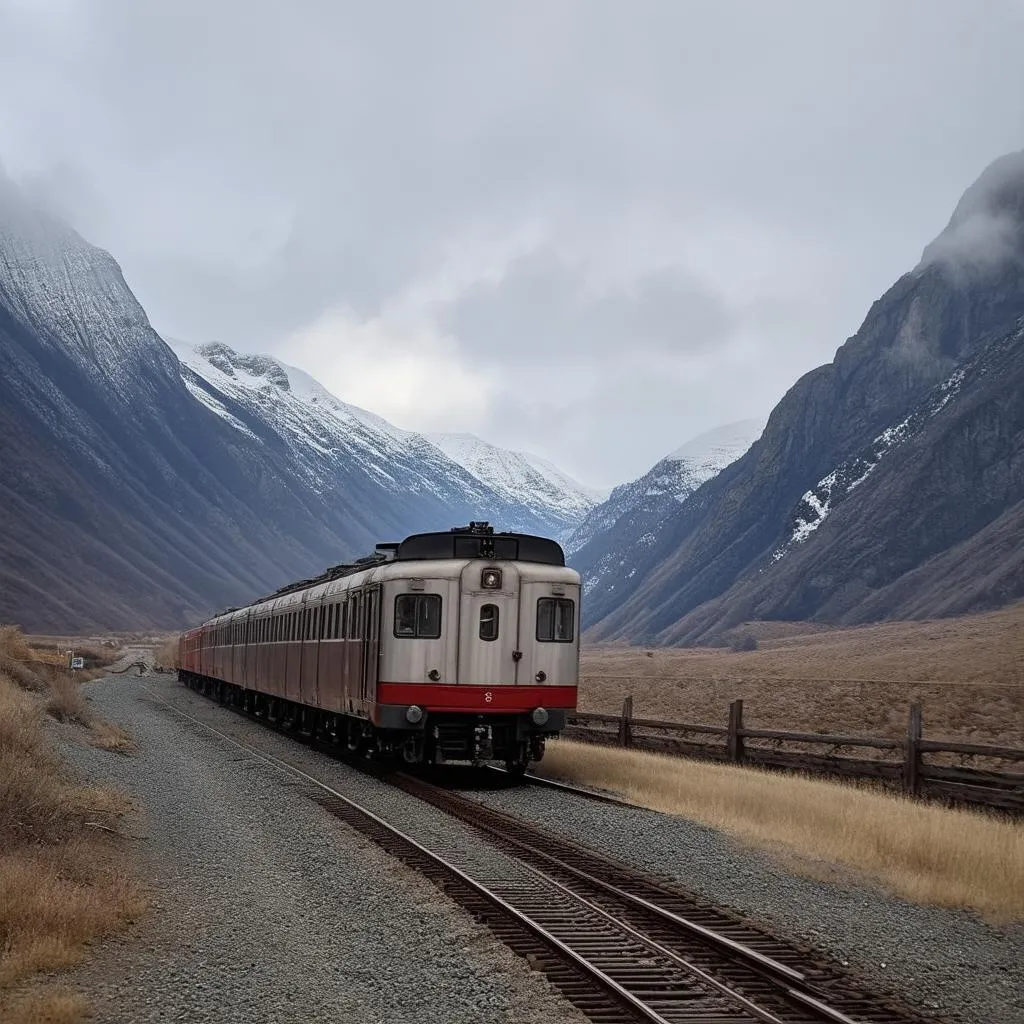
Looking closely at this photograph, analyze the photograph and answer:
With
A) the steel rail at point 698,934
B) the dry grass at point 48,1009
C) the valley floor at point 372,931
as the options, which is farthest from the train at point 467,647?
the dry grass at point 48,1009

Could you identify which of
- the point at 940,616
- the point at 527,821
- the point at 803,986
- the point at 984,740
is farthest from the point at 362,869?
the point at 940,616

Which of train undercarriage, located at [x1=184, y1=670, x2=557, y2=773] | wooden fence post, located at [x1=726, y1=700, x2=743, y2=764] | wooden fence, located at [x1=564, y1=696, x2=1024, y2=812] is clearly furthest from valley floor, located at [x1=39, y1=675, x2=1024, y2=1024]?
wooden fence post, located at [x1=726, y1=700, x2=743, y2=764]

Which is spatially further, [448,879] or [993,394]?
[993,394]

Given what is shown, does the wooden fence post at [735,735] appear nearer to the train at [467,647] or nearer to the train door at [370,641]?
the train at [467,647]

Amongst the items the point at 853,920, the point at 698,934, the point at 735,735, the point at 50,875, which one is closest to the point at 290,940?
the point at 50,875

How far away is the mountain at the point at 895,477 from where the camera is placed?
106625 mm

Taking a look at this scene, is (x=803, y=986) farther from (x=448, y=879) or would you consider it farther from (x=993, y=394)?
(x=993, y=394)

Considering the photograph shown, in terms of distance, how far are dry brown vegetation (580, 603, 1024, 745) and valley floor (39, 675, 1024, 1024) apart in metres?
19.9

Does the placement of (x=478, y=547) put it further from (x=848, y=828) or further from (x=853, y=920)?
(x=853, y=920)

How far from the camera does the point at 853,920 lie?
11266 millimetres

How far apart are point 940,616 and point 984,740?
199ft

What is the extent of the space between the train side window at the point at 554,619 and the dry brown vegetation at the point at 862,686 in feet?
47.2

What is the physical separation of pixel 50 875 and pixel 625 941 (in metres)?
4.61

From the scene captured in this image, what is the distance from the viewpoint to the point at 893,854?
49.1ft
